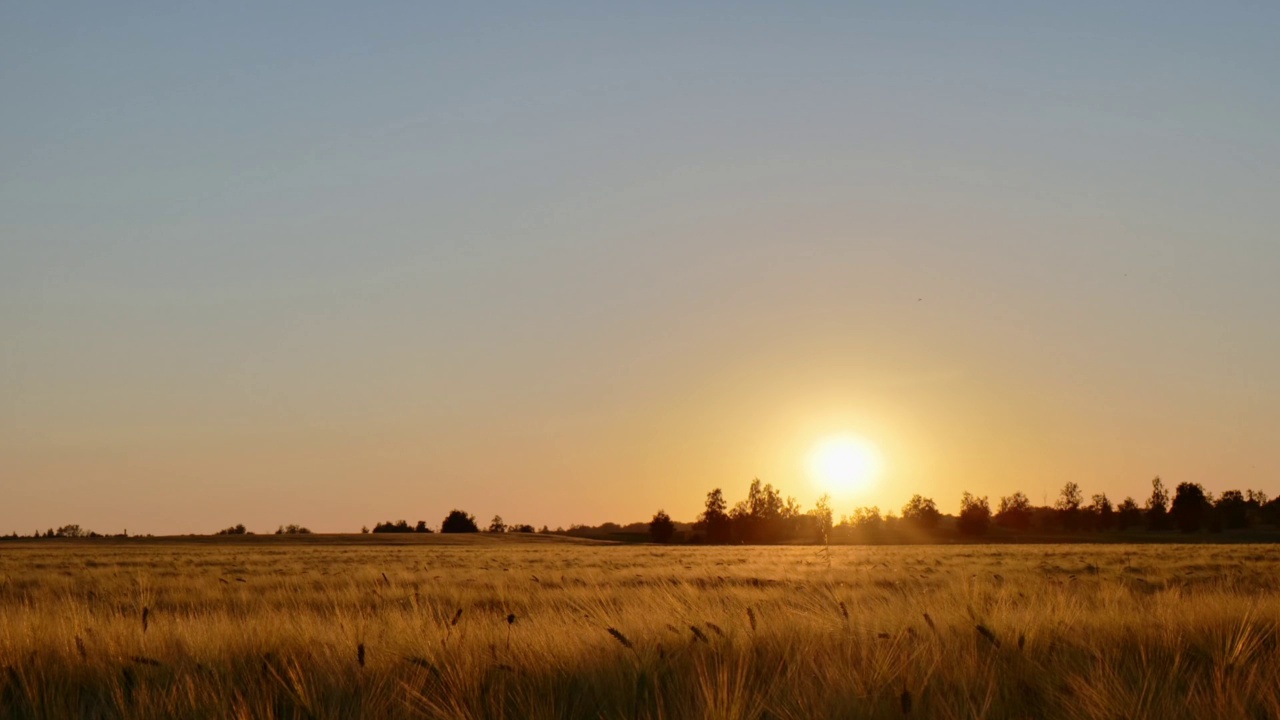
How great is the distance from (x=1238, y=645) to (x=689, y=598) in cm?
507

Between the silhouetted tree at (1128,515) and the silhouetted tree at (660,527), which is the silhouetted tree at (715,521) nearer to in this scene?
the silhouetted tree at (660,527)

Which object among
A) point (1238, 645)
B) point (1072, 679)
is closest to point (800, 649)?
point (1072, 679)

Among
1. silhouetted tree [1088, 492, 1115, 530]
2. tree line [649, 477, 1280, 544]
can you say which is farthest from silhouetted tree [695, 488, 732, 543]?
silhouetted tree [1088, 492, 1115, 530]

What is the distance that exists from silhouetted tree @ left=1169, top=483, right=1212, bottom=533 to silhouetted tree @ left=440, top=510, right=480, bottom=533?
317 feet

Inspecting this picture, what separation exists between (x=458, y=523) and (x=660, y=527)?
3205 centimetres

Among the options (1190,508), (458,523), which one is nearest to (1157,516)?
(1190,508)

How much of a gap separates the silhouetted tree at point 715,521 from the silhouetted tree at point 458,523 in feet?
110

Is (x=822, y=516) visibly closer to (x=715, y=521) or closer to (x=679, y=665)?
(x=715, y=521)

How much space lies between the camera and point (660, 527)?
471 ft

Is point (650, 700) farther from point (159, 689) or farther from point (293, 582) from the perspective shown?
point (293, 582)

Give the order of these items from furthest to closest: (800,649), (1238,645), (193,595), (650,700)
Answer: (193,595)
(800,649)
(1238,645)
(650,700)

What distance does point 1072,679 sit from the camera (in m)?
5.15

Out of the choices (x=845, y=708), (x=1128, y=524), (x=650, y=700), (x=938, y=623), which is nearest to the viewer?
(x=845, y=708)

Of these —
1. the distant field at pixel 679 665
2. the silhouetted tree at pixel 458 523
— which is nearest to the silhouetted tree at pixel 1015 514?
the silhouetted tree at pixel 458 523
